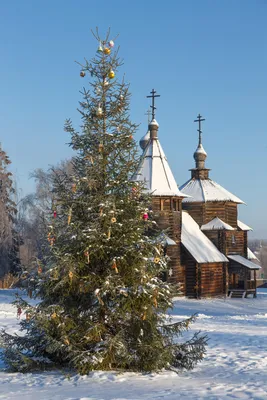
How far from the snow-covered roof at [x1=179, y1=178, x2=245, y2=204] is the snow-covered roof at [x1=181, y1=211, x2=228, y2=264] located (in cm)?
157

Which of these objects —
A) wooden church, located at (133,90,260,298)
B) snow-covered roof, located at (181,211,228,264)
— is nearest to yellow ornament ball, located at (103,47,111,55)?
wooden church, located at (133,90,260,298)

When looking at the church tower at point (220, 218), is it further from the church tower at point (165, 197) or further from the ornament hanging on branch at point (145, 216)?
the ornament hanging on branch at point (145, 216)

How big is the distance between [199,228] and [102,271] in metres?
27.3

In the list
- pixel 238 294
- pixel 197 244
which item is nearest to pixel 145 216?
pixel 197 244

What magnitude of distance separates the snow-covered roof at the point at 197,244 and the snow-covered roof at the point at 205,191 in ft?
5.14

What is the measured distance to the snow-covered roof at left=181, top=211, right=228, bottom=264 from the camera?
107ft

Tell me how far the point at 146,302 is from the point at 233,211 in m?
30.2

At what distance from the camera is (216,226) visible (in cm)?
3662

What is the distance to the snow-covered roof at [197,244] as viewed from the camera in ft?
107

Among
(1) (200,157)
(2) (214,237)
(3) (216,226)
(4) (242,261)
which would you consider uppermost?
(1) (200,157)

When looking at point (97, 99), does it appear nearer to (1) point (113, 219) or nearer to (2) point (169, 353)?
(1) point (113, 219)

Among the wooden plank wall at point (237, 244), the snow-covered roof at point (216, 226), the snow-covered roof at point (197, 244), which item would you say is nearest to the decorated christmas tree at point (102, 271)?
the snow-covered roof at point (197, 244)

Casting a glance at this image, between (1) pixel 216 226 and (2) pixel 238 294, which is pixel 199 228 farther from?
(2) pixel 238 294

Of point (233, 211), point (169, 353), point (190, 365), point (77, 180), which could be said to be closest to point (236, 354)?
point (190, 365)
